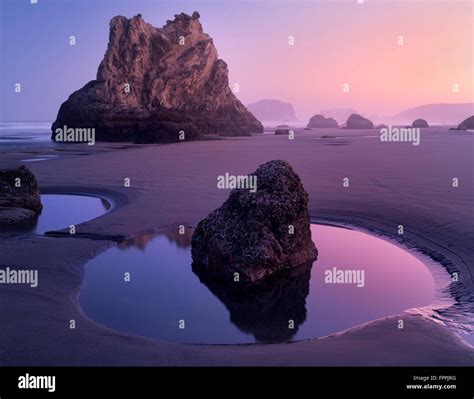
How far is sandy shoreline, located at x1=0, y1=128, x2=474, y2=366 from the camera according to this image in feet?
15.2

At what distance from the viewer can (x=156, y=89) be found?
59781mm

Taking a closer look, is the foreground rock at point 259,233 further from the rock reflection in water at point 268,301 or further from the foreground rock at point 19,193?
the foreground rock at point 19,193

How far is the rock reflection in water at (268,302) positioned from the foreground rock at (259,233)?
0.23 m

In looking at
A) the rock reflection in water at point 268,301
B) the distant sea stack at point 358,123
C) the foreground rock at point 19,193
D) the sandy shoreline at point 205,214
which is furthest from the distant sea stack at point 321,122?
the rock reflection in water at point 268,301

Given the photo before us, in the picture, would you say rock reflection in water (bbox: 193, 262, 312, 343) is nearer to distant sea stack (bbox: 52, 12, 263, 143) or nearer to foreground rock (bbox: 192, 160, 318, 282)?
foreground rock (bbox: 192, 160, 318, 282)

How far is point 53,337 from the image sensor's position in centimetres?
497

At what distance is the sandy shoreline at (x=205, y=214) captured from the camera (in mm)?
4621

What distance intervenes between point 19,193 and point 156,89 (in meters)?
49.9

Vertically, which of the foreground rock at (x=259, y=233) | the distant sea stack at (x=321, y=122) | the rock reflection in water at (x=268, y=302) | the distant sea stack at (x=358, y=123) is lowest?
the rock reflection in water at (x=268, y=302)

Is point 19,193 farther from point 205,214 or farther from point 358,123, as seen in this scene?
point 358,123

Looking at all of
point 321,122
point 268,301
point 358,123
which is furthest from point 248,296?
point 321,122
